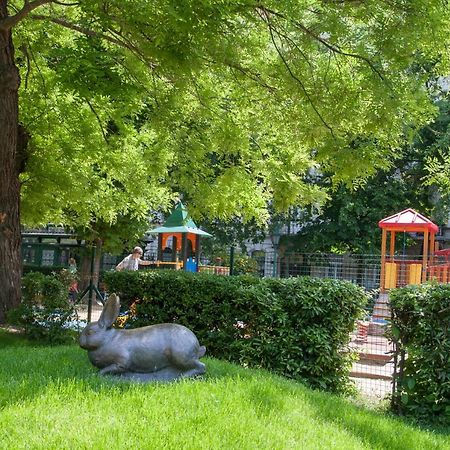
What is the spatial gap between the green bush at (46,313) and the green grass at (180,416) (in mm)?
2662

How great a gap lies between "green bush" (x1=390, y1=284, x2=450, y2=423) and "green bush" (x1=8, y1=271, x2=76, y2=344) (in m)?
4.97

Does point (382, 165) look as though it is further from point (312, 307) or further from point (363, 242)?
point (363, 242)

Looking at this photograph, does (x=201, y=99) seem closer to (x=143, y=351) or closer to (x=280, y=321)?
(x=280, y=321)

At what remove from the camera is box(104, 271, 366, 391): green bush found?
26.6 ft

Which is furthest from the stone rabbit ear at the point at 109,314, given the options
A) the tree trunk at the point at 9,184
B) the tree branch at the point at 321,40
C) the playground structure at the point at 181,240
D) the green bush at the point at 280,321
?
the playground structure at the point at 181,240

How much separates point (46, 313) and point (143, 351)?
4071 mm

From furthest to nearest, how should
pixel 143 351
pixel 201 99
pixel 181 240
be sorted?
1. pixel 181 240
2. pixel 201 99
3. pixel 143 351

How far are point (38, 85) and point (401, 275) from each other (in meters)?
12.0

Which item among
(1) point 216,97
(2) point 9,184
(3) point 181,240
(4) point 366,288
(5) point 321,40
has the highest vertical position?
(5) point 321,40

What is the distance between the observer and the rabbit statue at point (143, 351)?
6.05 metres

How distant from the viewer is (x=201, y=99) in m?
11.2

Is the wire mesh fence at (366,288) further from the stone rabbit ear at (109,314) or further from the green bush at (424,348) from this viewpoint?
the stone rabbit ear at (109,314)

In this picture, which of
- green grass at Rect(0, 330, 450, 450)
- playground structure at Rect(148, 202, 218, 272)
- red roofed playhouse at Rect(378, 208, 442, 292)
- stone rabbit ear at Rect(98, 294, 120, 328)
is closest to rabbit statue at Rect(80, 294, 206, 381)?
stone rabbit ear at Rect(98, 294, 120, 328)

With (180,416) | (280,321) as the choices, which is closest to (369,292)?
(280,321)
